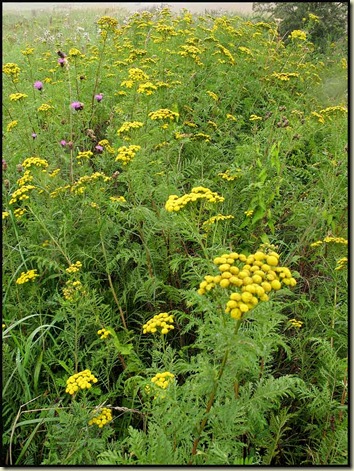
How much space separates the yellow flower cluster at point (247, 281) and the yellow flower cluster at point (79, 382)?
892 millimetres

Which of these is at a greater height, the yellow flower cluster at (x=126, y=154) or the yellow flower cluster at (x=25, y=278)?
the yellow flower cluster at (x=126, y=154)

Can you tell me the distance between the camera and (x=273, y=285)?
1.42 m

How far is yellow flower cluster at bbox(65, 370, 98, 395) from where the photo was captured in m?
2.02

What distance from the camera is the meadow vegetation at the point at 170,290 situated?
171cm

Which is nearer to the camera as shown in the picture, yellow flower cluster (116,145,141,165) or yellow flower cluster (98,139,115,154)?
yellow flower cluster (116,145,141,165)

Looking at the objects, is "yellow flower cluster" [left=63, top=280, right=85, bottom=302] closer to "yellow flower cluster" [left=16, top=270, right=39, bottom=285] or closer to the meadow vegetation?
the meadow vegetation

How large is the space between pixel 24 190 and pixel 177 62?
303cm

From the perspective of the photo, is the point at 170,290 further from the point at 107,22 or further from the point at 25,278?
the point at 107,22

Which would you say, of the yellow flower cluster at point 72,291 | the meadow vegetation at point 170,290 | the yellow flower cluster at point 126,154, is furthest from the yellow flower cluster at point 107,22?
the yellow flower cluster at point 72,291

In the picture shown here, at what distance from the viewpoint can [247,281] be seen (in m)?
1.40

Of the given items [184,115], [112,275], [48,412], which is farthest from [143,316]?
[184,115]

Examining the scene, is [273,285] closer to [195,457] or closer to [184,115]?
[195,457]

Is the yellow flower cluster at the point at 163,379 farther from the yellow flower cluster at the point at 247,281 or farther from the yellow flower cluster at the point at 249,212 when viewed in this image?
the yellow flower cluster at the point at 249,212

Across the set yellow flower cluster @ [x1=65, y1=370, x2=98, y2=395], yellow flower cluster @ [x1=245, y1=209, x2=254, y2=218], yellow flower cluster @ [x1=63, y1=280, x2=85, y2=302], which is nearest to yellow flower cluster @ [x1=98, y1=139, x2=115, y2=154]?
yellow flower cluster @ [x1=245, y1=209, x2=254, y2=218]
